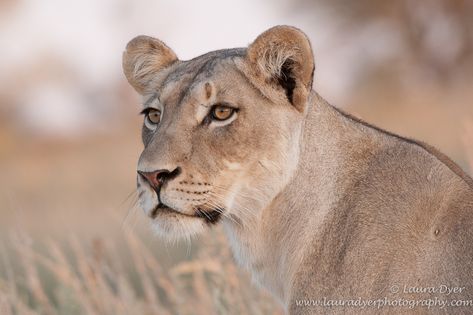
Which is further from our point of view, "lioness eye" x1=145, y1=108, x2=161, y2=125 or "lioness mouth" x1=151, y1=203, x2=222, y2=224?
"lioness eye" x1=145, y1=108, x2=161, y2=125

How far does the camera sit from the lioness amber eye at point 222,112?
457 centimetres

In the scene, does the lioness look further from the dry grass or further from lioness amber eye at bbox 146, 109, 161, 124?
the dry grass

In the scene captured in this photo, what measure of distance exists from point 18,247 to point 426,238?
10.8 feet

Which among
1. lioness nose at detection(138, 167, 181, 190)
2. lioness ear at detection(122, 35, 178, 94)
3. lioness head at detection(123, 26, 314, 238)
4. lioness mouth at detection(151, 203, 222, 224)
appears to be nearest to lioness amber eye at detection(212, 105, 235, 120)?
lioness head at detection(123, 26, 314, 238)

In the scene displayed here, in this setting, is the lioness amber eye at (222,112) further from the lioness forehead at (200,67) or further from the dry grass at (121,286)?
the dry grass at (121,286)

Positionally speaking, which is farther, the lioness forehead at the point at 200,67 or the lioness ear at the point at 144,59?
the lioness ear at the point at 144,59

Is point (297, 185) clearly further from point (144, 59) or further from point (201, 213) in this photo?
point (144, 59)

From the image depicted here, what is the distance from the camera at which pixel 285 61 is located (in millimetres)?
4668

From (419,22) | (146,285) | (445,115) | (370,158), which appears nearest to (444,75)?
(419,22)

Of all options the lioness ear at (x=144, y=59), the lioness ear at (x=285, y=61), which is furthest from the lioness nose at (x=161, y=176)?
the lioness ear at (x=144, y=59)

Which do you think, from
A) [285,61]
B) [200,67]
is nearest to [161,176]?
[200,67]

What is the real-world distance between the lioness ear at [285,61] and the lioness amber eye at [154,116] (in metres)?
Result: 0.55

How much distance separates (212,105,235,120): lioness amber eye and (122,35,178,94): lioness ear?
849mm

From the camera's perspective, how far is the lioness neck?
4520mm
